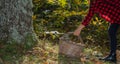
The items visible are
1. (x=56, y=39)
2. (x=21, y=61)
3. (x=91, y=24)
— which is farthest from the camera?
(x=91, y=24)

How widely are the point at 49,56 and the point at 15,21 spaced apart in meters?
0.87

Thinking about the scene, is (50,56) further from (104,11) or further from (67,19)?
(67,19)

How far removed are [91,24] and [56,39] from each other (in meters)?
1.08

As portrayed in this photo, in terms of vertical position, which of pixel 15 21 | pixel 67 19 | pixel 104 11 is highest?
pixel 104 11

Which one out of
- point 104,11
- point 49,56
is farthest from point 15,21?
point 104,11

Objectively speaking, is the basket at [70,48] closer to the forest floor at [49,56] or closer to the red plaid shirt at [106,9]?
the forest floor at [49,56]

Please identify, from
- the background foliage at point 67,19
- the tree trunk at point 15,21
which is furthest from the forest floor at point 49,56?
the background foliage at point 67,19

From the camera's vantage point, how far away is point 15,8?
5.23 metres

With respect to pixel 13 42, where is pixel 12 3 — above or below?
above

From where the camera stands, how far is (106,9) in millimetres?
5176

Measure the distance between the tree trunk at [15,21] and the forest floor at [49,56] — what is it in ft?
0.86

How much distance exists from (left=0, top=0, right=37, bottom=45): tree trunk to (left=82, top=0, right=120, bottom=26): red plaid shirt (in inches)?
41.4

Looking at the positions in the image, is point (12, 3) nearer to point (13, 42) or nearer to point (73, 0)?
point (13, 42)

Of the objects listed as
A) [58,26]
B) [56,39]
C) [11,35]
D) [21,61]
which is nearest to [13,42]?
[11,35]
